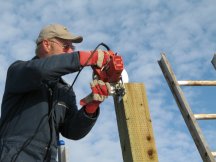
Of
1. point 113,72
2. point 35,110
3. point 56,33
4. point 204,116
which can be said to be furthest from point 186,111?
point 35,110

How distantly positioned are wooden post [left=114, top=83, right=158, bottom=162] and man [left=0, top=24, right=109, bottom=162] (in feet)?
0.99

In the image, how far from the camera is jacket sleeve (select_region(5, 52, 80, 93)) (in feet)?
7.34

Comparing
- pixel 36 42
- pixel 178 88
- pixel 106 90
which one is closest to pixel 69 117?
pixel 106 90

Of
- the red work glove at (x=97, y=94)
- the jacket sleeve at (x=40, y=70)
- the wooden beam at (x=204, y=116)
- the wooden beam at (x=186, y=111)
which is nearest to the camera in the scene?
the jacket sleeve at (x=40, y=70)

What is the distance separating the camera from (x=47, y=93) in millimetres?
2461

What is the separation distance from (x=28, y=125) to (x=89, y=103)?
391mm

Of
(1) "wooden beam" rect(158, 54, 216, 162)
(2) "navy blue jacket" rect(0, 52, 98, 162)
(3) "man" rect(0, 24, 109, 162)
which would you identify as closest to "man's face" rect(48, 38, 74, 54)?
(3) "man" rect(0, 24, 109, 162)

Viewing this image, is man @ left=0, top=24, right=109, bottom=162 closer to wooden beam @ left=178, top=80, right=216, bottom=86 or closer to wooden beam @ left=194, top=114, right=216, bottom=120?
wooden beam @ left=194, top=114, right=216, bottom=120

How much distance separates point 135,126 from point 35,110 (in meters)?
0.75

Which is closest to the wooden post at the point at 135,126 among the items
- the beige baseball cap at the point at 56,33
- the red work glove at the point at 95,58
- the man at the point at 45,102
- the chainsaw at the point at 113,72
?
the chainsaw at the point at 113,72

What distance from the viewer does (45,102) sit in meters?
2.40

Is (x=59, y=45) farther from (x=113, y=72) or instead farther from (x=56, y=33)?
(x=113, y=72)

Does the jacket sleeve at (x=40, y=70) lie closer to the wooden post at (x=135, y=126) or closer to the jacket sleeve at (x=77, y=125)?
the jacket sleeve at (x=77, y=125)

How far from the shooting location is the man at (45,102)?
7.38 feet
